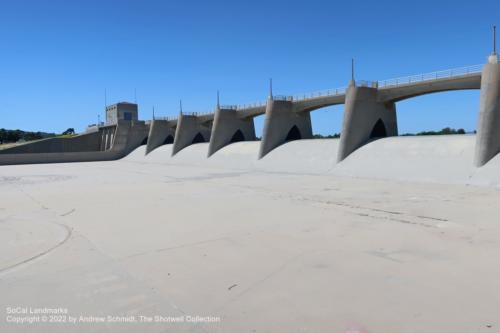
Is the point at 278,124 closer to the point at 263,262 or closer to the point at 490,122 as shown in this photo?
the point at 490,122

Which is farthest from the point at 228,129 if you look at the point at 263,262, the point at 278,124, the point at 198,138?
the point at 263,262

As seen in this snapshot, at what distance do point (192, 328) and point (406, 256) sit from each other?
5.11 metres

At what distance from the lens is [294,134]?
4450 centimetres

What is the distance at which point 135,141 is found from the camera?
74.8 m

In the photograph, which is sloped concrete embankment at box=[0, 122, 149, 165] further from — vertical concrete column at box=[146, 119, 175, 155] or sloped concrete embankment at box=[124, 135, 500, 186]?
sloped concrete embankment at box=[124, 135, 500, 186]

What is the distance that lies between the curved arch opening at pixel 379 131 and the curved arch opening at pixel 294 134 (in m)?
11.1

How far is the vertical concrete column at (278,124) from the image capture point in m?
41.9

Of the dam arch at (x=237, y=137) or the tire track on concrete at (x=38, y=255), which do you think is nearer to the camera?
the tire track on concrete at (x=38, y=255)

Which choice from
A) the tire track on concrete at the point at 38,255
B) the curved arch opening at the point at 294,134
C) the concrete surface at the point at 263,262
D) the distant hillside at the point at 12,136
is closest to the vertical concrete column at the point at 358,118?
the curved arch opening at the point at 294,134

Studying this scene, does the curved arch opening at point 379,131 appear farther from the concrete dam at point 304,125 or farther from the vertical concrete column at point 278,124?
the vertical concrete column at point 278,124

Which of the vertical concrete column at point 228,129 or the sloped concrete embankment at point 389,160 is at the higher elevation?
the vertical concrete column at point 228,129

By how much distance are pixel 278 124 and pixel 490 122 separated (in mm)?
22691

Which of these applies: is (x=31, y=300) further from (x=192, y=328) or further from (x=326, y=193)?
(x=326, y=193)

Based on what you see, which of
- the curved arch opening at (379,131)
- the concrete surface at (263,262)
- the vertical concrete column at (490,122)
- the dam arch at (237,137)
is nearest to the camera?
the concrete surface at (263,262)
